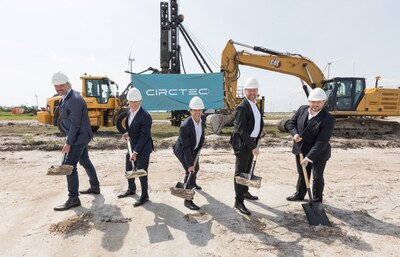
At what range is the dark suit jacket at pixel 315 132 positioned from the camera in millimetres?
3791

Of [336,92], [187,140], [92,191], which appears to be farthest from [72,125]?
[336,92]

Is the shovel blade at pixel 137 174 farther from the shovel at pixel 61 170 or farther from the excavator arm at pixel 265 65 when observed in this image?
the excavator arm at pixel 265 65

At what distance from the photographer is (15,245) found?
3180 millimetres

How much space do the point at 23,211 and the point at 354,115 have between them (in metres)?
13.1

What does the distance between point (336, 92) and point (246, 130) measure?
1036cm

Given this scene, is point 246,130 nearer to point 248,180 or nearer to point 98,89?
point 248,180

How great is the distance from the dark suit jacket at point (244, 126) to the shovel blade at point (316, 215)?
119 centimetres

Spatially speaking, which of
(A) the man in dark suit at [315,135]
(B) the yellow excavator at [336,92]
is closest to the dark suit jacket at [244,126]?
(A) the man in dark suit at [315,135]

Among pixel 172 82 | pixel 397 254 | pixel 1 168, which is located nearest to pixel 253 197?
pixel 397 254

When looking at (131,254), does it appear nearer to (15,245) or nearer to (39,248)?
(39,248)

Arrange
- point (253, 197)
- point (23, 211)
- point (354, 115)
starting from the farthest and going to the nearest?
point (354, 115) → point (253, 197) → point (23, 211)

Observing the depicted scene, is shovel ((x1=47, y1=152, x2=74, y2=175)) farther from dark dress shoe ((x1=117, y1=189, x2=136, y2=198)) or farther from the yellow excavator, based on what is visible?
the yellow excavator

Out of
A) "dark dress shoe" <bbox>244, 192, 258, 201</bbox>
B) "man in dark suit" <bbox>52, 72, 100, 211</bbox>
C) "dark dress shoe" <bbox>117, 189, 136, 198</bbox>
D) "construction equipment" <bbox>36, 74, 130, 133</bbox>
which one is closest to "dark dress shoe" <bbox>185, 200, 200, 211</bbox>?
"dark dress shoe" <bbox>244, 192, 258, 201</bbox>

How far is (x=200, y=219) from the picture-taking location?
152 inches
